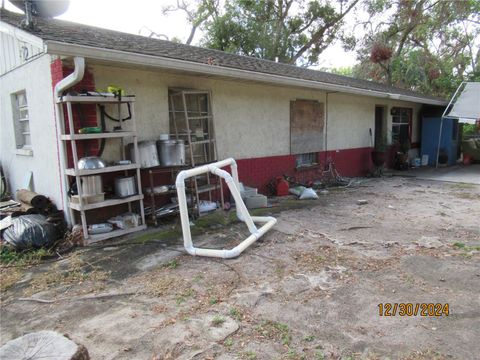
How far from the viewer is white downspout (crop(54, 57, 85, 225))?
453 cm

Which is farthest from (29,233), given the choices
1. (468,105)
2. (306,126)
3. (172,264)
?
(468,105)

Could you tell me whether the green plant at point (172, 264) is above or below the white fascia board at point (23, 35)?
below

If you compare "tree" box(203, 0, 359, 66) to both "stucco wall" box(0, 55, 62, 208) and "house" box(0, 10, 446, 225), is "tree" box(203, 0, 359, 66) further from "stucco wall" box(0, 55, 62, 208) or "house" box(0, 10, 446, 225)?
"stucco wall" box(0, 55, 62, 208)

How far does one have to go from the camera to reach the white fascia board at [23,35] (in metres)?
4.47

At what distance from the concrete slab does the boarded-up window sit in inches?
158

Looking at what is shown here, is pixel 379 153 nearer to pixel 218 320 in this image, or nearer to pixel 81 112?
pixel 81 112

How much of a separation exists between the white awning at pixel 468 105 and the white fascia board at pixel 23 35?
42.6 ft

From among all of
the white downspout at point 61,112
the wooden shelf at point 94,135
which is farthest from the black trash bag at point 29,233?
the wooden shelf at point 94,135

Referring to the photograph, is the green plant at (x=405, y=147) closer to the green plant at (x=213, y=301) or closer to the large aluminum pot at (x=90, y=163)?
the large aluminum pot at (x=90, y=163)

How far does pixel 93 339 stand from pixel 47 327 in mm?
537

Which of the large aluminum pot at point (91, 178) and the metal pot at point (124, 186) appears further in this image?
the metal pot at point (124, 186)

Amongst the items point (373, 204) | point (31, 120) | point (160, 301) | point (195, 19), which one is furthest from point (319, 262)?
point (195, 19)

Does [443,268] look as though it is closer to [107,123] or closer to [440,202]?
[440,202]

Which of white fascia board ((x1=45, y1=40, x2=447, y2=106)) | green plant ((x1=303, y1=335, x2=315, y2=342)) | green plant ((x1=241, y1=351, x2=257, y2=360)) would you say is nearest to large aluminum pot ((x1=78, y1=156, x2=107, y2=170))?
white fascia board ((x1=45, y1=40, x2=447, y2=106))
